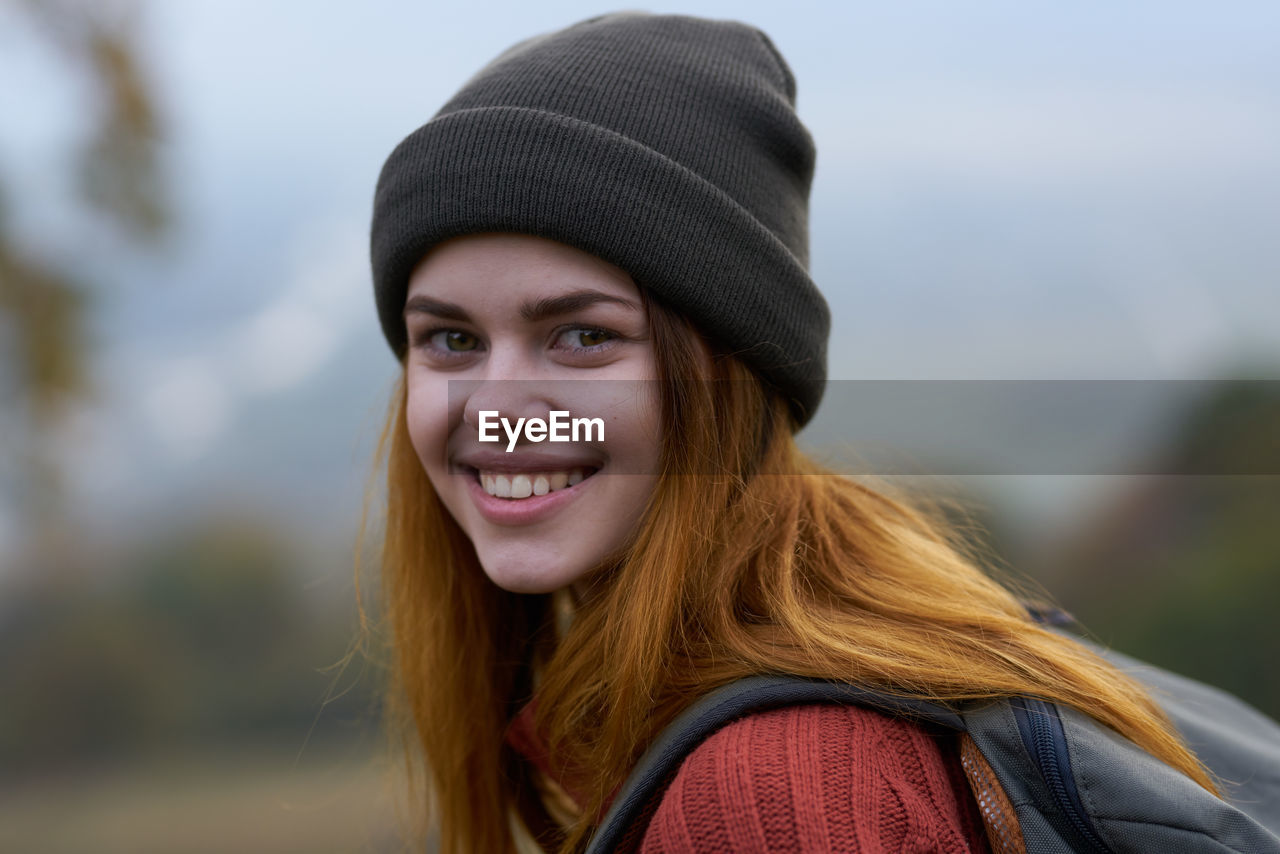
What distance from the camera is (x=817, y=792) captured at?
1075 millimetres

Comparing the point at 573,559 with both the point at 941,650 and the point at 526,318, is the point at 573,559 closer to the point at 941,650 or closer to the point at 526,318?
the point at 526,318

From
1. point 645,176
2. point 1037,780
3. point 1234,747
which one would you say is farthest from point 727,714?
point 1234,747

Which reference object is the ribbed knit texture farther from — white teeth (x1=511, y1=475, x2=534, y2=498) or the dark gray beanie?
the dark gray beanie

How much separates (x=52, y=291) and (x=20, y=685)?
1801mm

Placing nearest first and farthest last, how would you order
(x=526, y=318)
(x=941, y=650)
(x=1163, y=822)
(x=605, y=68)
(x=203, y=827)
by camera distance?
(x=1163, y=822) < (x=941, y=650) < (x=526, y=318) < (x=605, y=68) < (x=203, y=827)

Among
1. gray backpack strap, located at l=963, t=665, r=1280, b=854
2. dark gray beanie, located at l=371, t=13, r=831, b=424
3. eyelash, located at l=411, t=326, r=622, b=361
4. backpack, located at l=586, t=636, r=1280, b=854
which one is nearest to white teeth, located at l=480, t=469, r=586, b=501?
eyelash, located at l=411, t=326, r=622, b=361

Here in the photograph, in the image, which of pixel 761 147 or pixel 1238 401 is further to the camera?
pixel 1238 401

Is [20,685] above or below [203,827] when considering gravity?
above

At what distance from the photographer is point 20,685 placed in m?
4.27

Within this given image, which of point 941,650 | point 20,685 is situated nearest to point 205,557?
point 20,685

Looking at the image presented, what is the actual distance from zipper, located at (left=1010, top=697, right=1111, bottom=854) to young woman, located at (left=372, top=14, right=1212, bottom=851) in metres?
0.05

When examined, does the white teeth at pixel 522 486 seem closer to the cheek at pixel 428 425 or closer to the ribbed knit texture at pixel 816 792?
the cheek at pixel 428 425

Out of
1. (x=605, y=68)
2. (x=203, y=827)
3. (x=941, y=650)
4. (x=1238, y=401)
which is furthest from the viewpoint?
(x=203, y=827)

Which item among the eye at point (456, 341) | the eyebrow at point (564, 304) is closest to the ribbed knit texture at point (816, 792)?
the eyebrow at point (564, 304)
